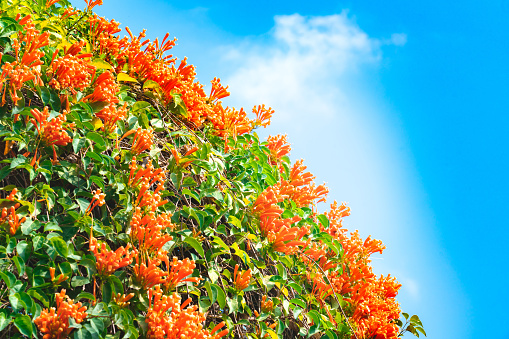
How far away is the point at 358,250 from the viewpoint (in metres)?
4.46

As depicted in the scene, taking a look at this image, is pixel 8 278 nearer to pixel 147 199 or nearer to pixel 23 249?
pixel 23 249

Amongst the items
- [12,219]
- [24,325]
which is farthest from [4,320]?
[12,219]

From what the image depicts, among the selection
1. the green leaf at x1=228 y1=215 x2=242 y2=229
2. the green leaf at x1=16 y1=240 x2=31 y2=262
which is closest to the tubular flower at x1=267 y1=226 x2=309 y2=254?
the green leaf at x1=228 y1=215 x2=242 y2=229

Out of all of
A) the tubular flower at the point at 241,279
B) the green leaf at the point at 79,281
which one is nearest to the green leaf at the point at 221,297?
the tubular flower at the point at 241,279

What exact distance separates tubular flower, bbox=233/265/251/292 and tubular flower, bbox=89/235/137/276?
816 millimetres

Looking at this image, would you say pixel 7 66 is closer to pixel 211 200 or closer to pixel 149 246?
pixel 149 246

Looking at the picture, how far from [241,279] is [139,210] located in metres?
0.81

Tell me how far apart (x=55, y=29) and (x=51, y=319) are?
2089mm

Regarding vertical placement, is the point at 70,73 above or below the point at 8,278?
above

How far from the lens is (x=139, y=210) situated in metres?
2.61

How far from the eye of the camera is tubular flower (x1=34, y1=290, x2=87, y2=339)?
2088 millimetres

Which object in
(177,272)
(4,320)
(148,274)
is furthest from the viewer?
(177,272)

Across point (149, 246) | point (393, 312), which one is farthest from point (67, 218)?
point (393, 312)

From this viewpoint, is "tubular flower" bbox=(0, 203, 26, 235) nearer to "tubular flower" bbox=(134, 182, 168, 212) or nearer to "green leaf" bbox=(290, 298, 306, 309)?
"tubular flower" bbox=(134, 182, 168, 212)
